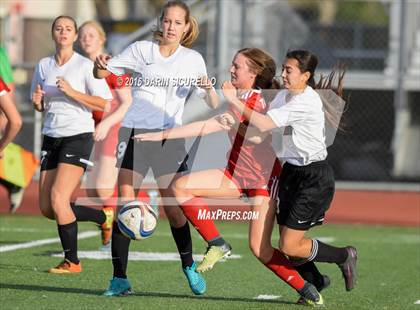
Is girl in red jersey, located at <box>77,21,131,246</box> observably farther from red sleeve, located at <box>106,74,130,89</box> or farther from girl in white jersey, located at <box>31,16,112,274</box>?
girl in white jersey, located at <box>31,16,112,274</box>

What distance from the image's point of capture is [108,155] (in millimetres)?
11914

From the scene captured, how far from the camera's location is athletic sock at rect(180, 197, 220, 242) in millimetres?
8203

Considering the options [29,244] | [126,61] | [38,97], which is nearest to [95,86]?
[38,97]

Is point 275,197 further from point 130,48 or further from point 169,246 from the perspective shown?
point 169,246

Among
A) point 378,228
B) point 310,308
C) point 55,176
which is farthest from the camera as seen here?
point 378,228

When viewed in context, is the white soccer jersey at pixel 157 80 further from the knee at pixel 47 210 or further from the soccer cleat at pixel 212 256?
the knee at pixel 47 210

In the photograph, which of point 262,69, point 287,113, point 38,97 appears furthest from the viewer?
point 38,97

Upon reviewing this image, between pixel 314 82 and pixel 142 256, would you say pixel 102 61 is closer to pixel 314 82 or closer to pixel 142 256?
pixel 314 82

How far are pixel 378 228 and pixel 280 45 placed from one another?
7045mm

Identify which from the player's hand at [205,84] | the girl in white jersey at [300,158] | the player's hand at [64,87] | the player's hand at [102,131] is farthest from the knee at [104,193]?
the girl in white jersey at [300,158]

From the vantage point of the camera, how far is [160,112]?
8.38 meters

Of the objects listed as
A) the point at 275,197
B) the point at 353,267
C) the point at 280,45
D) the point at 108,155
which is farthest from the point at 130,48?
the point at 280,45

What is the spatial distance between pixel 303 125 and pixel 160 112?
42.4 inches

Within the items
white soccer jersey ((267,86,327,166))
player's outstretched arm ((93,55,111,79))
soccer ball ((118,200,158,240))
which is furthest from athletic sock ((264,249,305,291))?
player's outstretched arm ((93,55,111,79))
